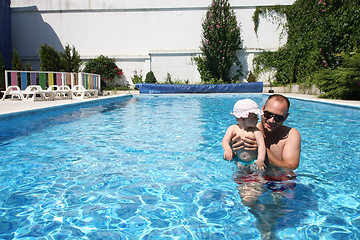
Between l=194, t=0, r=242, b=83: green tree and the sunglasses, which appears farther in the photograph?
l=194, t=0, r=242, b=83: green tree

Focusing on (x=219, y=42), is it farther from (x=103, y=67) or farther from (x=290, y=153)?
(x=290, y=153)

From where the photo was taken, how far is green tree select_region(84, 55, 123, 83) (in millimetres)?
16609

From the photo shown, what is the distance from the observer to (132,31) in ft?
61.0

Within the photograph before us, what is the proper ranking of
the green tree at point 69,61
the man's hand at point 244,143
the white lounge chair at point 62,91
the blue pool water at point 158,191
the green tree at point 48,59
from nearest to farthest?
the blue pool water at point 158,191 → the man's hand at point 244,143 → the white lounge chair at point 62,91 → the green tree at point 48,59 → the green tree at point 69,61

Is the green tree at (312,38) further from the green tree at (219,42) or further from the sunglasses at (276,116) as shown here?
the sunglasses at (276,116)

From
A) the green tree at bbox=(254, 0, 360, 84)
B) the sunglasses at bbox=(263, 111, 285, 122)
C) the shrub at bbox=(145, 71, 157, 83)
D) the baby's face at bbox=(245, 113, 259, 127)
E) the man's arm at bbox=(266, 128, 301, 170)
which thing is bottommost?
the man's arm at bbox=(266, 128, 301, 170)

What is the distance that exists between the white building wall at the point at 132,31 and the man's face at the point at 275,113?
16.2m

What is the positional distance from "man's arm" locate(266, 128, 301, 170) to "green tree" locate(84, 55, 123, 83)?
50.3 ft

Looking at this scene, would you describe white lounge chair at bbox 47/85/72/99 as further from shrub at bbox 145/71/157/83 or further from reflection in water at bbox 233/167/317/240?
reflection in water at bbox 233/167/317/240

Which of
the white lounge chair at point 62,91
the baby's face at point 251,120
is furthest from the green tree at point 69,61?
the baby's face at point 251,120

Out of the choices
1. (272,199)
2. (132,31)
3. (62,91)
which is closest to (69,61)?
(132,31)

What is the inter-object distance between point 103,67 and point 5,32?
6288 mm

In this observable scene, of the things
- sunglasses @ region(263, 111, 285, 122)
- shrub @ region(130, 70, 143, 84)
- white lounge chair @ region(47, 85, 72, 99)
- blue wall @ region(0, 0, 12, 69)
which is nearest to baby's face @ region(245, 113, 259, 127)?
sunglasses @ region(263, 111, 285, 122)

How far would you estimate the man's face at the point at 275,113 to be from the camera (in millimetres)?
2367
